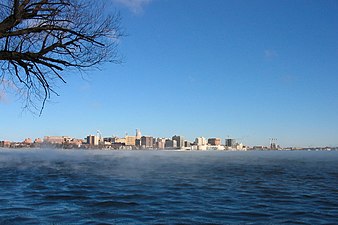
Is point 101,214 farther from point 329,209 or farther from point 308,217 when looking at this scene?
point 329,209

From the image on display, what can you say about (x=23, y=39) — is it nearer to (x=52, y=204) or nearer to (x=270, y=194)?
(x=52, y=204)

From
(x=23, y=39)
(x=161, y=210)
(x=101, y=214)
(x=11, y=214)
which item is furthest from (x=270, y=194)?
(x=23, y=39)

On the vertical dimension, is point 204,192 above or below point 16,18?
below

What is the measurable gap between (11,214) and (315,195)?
16293 millimetres

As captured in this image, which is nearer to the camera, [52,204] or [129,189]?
[52,204]

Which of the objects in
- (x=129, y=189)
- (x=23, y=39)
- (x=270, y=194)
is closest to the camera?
(x=23, y=39)

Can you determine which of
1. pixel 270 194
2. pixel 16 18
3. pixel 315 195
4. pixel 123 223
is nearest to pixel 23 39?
pixel 16 18

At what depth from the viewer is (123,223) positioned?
11945mm

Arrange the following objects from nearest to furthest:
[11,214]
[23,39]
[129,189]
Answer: [23,39], [11,214], [129,189]

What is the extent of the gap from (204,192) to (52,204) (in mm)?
8927

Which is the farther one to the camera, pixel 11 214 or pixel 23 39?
pixel 11 214

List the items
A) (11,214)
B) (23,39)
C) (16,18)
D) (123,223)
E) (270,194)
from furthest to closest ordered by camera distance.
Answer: (270,194), (11,214), (123,223), (23,39), (16,18)

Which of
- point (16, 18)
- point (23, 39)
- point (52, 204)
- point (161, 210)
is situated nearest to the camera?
point (16, 18)

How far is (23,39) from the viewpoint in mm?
6875
